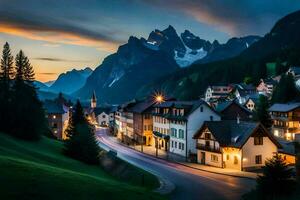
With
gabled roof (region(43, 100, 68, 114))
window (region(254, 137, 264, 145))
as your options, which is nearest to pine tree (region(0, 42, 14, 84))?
gabled roof (region(43, 100, 68, 114))

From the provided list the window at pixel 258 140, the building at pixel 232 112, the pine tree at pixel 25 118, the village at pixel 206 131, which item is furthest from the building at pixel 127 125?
the window at pixel 258 140

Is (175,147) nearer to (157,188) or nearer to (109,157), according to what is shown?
(109,157)

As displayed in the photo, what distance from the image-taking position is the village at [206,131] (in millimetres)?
68312

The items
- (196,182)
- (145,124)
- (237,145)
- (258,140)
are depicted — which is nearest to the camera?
(196,182)

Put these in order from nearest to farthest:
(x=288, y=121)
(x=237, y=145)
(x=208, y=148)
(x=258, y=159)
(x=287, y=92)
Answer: (x=237, y=145)
(x=258, y=159)
(x=208, y=148)
(x=288, y=121)
(x=287, y=92)

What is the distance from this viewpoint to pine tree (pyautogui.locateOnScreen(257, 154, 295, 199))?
39.8 m

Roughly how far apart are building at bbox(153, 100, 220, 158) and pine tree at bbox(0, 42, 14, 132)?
35438 mm

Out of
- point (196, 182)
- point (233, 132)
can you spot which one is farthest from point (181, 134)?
point (196, 182)

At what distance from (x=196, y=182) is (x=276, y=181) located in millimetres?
17883

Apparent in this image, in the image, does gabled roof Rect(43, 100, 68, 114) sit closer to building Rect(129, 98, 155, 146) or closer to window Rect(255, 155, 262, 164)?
building Rect(129, 98, 155, 146)

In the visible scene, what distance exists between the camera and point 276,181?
40.1m

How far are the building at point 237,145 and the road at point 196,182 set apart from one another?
5910 millimetres

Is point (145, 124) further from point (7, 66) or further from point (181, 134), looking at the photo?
point (7, 66)

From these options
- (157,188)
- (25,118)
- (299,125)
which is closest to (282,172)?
(157,188)
